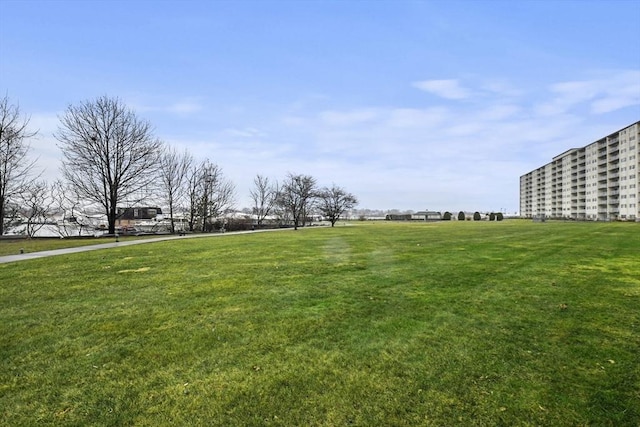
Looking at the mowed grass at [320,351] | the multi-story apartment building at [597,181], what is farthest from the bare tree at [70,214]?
the multi-story apartment building at [597,181]

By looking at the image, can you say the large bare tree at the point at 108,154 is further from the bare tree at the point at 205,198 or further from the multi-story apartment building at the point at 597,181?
the multi-story apartment building at the point at 597,181

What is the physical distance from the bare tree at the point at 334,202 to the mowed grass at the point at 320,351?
2101 inches

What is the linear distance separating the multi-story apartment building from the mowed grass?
89819 mm

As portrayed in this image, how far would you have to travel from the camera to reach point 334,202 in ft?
206

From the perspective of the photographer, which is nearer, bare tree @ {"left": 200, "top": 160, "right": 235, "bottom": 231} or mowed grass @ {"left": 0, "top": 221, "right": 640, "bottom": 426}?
mowed grass @ {"left": 0, "top": 221, "right": 640, "bottom": 426}

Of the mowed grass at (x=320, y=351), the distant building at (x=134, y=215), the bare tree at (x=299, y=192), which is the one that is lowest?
the mowed grass at (x=320, y=351)

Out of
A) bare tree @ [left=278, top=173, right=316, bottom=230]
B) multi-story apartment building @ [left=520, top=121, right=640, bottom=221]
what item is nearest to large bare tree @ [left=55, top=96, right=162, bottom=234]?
bare tree @ [left=278, top=173, right=316, bottom=230]

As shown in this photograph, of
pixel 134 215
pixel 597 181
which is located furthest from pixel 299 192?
pixel 597 181

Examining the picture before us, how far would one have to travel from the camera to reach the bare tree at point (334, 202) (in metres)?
61.8

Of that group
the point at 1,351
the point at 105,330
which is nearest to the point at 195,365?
the point at 105,330

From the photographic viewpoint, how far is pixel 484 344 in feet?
14.7

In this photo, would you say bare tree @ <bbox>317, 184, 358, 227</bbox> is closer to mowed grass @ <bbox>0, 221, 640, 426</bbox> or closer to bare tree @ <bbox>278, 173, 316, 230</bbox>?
bare tree @ <bbox>278, 173, 316, 230</bbox>

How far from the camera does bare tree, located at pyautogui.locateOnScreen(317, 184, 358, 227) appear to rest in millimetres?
61812

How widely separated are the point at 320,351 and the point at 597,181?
111m
